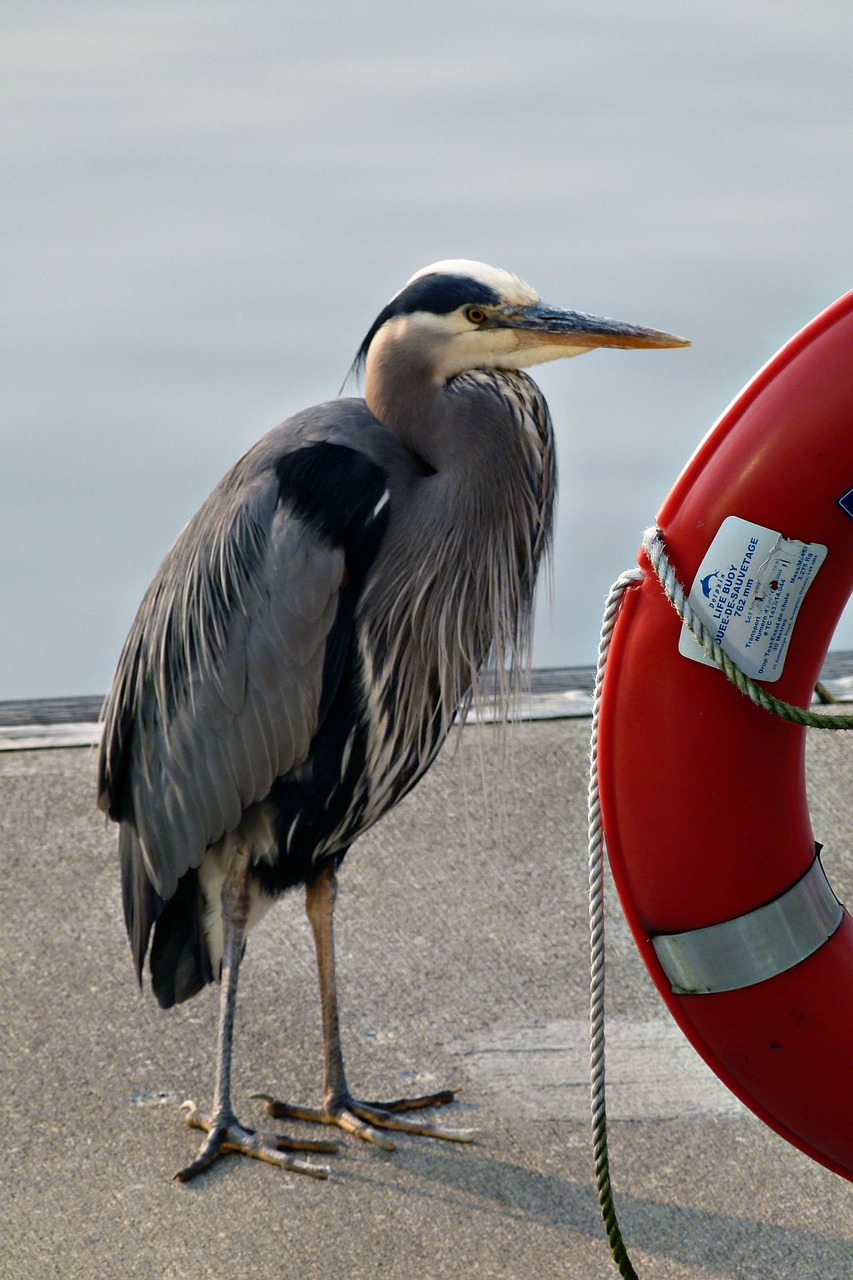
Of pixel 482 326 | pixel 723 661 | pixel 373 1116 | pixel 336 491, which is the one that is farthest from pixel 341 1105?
pixel 482 326

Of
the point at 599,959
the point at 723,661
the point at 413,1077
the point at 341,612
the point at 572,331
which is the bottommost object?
the point at 413,1077

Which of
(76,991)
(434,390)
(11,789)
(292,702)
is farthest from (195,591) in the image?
(11,789)

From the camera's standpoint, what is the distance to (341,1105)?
267cm

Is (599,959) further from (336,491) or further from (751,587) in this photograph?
(336,491)

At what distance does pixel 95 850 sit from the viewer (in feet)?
11.7

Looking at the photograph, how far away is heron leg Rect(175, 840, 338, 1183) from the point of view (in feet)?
8.23

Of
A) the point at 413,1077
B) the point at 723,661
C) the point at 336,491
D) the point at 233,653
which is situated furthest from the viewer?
the point at 413,1077

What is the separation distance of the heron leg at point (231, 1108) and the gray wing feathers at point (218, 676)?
3.9 inches

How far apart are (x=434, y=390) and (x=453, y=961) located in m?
1.28

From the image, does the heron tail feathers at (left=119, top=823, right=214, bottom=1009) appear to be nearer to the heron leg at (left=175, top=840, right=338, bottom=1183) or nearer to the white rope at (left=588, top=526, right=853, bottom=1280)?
the heron leg at (left=175, top=840, right=338, bottom=1183)

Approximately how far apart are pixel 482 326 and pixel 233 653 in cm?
73

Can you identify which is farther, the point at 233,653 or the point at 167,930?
the point at 167,930

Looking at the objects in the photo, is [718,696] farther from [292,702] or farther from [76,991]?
[76,991]

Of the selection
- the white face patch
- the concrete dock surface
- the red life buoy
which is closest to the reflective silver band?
the red life buoy
